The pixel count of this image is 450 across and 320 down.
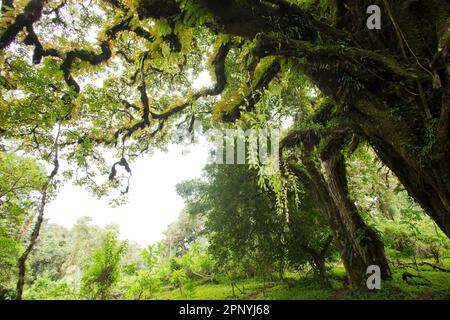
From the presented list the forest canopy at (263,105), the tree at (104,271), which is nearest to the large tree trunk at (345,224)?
the forest canopy at (263,105)

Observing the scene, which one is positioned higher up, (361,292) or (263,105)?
(263,105)

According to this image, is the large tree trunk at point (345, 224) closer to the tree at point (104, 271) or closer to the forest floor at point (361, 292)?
the forest floor at point (361, 292)

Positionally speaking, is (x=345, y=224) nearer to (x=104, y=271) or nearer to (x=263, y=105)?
(x=263, y=105)

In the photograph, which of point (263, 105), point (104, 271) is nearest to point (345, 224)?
point (263, 105)

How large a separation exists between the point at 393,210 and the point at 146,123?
17.4 m

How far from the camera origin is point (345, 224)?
5.32 meters

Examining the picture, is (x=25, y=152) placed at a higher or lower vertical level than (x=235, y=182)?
higher

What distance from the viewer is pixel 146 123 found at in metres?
6.95

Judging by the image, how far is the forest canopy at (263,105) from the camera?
7.36 feet

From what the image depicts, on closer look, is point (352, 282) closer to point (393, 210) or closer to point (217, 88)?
point (217, 88)

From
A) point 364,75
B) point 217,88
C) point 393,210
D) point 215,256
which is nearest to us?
point 364,75

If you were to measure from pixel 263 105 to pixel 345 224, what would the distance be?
3.72 meters

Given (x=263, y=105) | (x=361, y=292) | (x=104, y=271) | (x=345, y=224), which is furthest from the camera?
(x=345, y=224)
